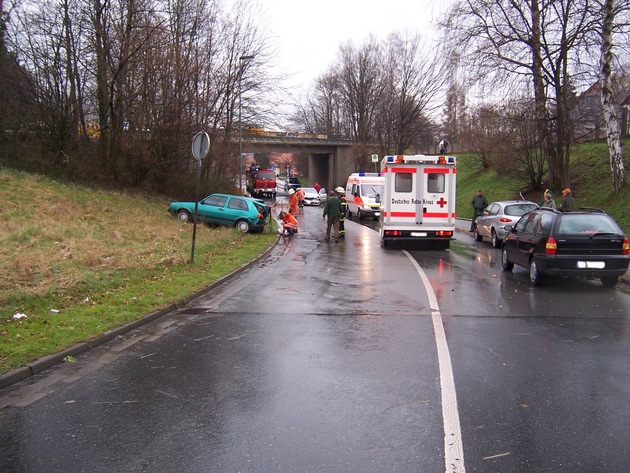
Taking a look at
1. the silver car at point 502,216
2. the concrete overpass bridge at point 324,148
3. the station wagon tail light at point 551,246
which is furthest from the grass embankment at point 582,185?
the concrete overpass bridge at point 324,148

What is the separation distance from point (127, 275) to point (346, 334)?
5480mm

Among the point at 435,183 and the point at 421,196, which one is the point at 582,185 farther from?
the point at 421,196

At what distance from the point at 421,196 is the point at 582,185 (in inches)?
534

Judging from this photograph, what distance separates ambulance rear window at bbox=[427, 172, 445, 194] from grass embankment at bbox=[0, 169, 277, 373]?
5.75 metres

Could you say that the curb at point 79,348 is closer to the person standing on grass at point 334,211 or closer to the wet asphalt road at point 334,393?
the wet asphalt road at point 334,393

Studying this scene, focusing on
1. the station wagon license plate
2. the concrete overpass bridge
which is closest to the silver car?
the station wagon license plate

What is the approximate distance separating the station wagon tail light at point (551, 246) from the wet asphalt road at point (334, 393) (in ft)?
4.06

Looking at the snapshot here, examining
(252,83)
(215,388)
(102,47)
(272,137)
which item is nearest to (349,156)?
(272,137)

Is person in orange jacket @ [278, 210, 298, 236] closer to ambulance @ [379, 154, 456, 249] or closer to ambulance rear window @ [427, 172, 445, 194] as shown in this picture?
ambulance @ [379, 154, 456, 249]

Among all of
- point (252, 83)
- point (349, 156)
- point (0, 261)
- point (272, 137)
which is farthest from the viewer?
point (349, 156)

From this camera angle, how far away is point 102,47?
2366 cm

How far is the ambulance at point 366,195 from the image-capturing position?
30594 millimetres

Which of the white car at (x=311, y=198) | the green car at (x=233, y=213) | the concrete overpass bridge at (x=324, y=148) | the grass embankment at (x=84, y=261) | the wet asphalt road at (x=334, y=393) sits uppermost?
the concrete overpass bridge at (x=324, y=148)

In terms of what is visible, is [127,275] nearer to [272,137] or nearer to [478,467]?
[478,467]
